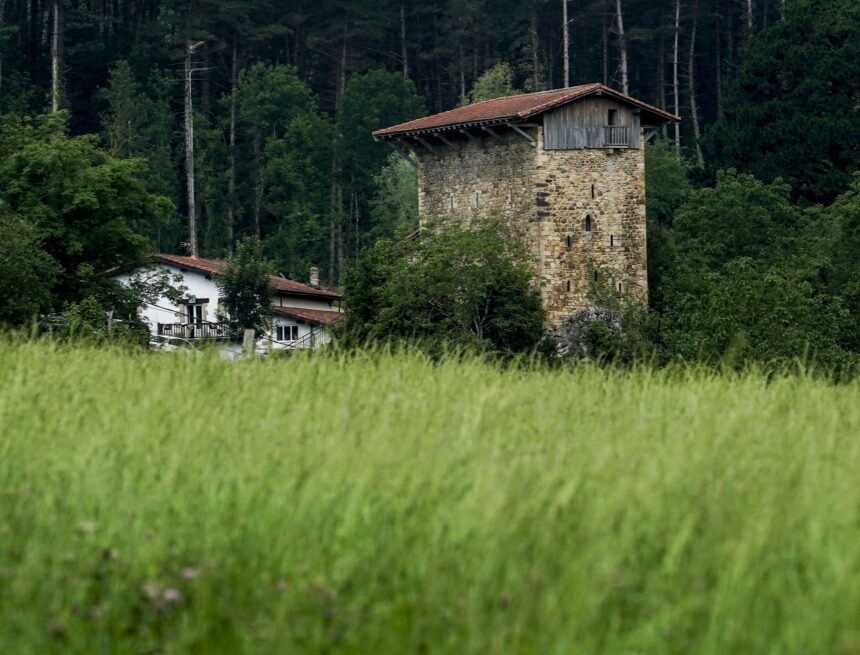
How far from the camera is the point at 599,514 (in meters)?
6.23

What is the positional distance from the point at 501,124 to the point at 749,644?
120 feet

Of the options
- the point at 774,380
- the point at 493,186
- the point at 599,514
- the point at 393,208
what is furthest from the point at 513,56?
the point at 599,514

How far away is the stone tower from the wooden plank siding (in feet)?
0.08

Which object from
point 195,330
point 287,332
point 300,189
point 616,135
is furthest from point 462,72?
point 616,135

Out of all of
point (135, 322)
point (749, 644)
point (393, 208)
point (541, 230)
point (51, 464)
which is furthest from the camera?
point (393, 208)

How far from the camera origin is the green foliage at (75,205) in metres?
39.5

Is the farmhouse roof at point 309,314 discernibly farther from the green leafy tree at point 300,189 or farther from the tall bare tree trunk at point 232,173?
the tall bare tree trunk at point 232,173

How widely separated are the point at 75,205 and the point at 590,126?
42.8 feet

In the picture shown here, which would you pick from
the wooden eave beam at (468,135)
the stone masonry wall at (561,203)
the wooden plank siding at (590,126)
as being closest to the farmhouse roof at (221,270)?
the stone masonry wall at (561,203)

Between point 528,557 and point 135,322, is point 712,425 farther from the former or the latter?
point 135,322

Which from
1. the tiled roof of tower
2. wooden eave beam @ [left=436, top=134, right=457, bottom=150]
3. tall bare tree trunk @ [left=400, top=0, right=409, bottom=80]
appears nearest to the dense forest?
tall bare tree trunk @ [left=400, top=0, right=409, bottom=80]

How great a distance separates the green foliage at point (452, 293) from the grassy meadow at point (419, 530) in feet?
95.7

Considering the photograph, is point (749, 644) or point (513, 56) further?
point (513, 56)

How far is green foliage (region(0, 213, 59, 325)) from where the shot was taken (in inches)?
1207
